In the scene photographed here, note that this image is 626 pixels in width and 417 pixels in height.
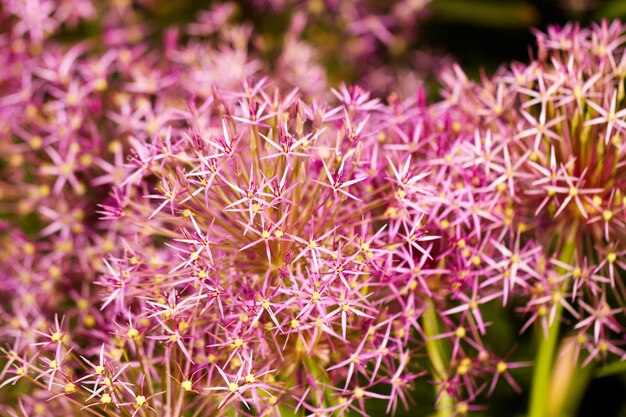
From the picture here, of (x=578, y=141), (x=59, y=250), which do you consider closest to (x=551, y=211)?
(x=578, y=141)

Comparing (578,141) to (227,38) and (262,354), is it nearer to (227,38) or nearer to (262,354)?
(262,354)

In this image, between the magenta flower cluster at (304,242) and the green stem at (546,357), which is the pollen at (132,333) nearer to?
the magenta flower cluster at (304,242)

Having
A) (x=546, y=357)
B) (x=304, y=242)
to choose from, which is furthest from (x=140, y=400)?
(x=546, y=357)

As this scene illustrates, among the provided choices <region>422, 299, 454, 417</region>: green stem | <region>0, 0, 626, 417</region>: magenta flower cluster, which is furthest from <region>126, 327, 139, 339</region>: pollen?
<region>422, 299, 454, 417</region>: green stem

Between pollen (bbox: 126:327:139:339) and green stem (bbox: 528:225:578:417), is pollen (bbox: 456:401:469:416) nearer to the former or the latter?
green stem (bbox: 528:225:578:417)

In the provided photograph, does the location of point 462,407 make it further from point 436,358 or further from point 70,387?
point 70,387

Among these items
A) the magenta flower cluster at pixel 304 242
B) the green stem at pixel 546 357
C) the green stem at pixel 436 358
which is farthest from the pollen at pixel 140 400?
the green stem at pixel 546 357
